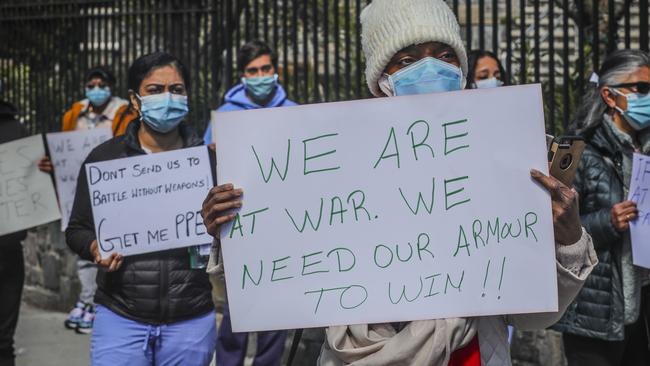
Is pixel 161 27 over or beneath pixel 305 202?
over

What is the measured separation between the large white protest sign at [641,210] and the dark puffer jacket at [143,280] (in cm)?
188

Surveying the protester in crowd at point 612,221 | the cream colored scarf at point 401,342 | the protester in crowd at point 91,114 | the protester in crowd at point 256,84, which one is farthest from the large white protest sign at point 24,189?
the cream colored scarf at point 401,342

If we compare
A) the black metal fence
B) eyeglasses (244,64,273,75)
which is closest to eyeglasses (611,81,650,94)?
the black metal fence

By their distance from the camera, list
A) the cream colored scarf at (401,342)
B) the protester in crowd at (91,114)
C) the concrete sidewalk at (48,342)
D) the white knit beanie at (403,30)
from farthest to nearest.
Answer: the protester in crowd at (91,114)
the concrete sidewalk at (48,342)
the white knit beanie at (403,30)
the cream colored scarf at (401,342)

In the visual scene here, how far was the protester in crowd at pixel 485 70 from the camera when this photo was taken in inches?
246

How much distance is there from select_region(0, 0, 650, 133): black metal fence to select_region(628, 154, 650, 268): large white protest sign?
5.80 feet

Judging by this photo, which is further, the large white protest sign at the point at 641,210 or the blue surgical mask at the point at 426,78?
the large white protest sign at the point at 641,210

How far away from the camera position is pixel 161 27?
28.5 feet

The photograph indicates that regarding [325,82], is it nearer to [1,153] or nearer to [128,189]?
[1,153]

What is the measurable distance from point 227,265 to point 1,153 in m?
3.50

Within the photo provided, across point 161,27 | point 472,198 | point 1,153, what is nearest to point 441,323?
point 472,198

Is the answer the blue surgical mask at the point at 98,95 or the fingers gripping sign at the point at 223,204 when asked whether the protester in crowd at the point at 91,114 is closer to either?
the blue surgical mask at the point at 98,95

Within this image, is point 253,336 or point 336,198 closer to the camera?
point 336,198

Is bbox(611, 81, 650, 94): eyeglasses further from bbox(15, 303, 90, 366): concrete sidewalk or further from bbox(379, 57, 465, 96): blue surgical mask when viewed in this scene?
bbox(15, 303, 90, 366): concrete sidewalk
